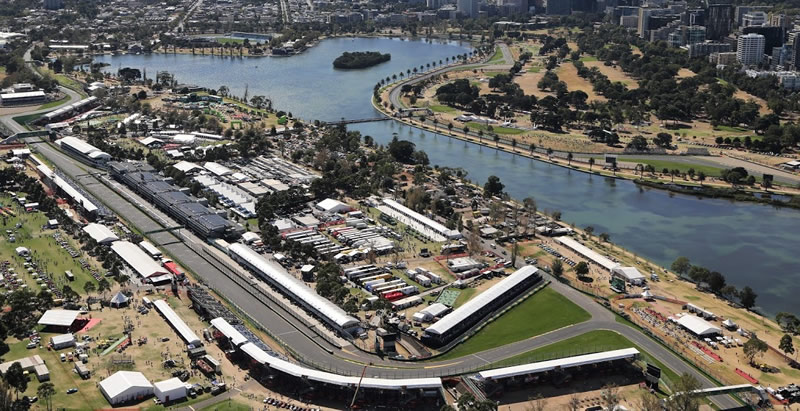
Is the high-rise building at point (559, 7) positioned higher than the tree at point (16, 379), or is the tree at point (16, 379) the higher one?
the high-rise building at point (559, 7)

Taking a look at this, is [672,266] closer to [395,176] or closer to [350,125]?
[395,176]

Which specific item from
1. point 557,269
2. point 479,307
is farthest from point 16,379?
point 557,269

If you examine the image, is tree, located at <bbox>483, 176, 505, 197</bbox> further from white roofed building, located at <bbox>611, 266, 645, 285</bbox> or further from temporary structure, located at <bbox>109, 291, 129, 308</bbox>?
temporary structure, located at <bbox>109, 291, 129, 308</bbox>

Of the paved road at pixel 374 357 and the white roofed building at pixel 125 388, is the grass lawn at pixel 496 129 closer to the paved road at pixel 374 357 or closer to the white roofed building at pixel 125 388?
the paved road at pixel 374 357

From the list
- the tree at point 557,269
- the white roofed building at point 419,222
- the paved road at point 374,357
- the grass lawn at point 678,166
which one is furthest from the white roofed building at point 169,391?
the grass lawn at point 678,166

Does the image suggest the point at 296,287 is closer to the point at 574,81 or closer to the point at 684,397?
the point at 684,397
